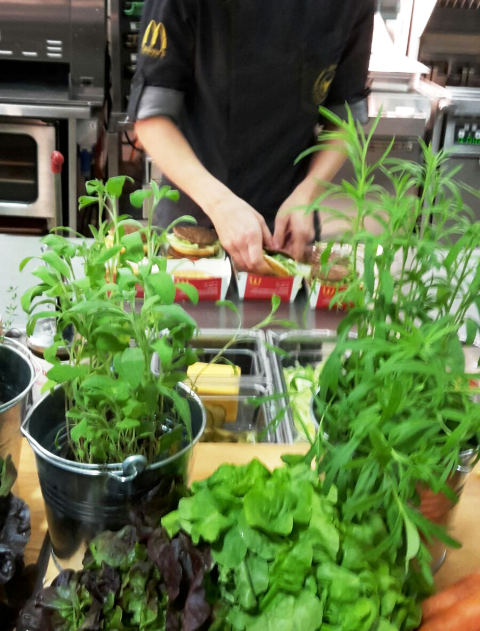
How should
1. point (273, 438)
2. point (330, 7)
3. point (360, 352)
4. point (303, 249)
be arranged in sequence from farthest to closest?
point (330, 7), point (303, 249), point (273, 438), point (360, 352)

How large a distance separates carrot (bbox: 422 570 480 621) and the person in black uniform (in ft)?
3.02

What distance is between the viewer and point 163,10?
4.87 feet

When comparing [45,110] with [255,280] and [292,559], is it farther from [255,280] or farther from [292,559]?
[292,559]

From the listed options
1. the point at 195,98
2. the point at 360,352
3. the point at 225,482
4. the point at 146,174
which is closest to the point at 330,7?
the point at 195,98

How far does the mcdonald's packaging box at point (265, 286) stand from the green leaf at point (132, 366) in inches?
30.3

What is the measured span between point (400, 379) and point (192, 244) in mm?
874

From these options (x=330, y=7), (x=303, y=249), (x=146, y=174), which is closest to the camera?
(x=303, y=249)

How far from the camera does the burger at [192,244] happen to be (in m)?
1.33

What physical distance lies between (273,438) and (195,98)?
3.39 ft

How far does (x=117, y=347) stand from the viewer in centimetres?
56

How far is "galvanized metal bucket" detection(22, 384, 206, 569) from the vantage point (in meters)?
0.56

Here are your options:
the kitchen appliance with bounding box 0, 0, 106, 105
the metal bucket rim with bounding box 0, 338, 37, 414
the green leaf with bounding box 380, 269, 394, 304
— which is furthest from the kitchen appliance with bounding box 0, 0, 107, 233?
the green leaf with bounding box 380, 269, 394, 304

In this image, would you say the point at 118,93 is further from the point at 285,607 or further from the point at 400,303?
the point at 285,607

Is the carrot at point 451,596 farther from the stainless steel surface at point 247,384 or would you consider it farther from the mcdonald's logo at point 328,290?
the mcdonald's logo at point 328,290
